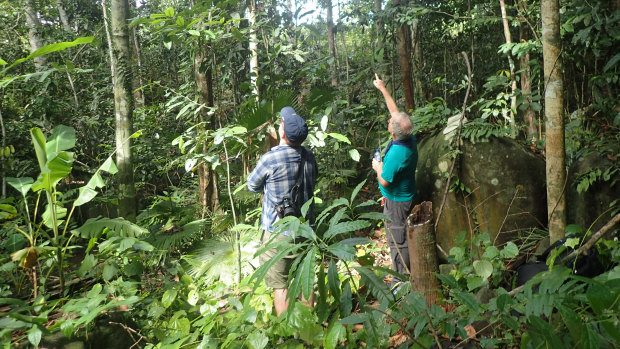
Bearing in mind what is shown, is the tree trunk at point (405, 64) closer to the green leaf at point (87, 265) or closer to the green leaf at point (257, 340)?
the green leaf at point (257, 340)

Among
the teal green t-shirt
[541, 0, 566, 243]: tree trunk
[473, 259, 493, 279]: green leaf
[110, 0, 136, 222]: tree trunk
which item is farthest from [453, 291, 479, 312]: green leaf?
[110, 0, 136, 222]: tree trunk

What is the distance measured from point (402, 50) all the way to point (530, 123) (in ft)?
7.46

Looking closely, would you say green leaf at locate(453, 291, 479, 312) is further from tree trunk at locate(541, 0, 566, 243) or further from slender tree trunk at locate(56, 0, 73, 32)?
slender tree trunk at locate(56, 0, 73, 32)

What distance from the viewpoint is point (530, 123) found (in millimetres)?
4832

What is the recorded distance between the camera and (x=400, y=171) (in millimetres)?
3488

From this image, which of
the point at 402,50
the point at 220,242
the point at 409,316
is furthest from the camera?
the point at 402,50

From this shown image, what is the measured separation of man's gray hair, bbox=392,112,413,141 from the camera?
133 inches

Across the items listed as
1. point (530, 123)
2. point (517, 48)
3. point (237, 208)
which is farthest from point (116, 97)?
point (530, 123)

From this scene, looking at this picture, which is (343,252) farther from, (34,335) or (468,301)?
(34,335)

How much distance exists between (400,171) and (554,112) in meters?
1.27

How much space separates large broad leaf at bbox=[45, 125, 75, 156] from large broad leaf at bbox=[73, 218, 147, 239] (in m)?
0.75

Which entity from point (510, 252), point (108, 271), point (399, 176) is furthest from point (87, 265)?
point (510, 252)

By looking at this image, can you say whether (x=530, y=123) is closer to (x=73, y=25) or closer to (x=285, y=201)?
(x=285, y=201)

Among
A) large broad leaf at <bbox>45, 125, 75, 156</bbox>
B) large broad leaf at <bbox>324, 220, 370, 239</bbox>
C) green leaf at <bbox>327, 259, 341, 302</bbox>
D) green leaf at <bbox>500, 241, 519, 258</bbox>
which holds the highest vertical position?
large broad leaf at <bbox>45, 125, 75, 156</bbox>
